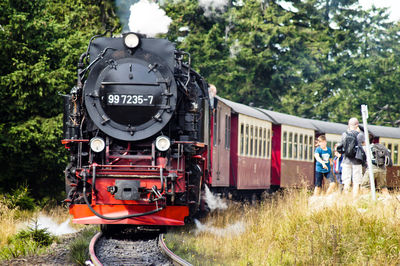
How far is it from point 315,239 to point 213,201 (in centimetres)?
648

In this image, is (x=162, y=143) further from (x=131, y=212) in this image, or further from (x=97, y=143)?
(x=131, y=212)

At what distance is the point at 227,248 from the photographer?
28.5 ft

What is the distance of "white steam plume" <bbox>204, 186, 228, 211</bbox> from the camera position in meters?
12.8

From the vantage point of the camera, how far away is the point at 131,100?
30.9ft

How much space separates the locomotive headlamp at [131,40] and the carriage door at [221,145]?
11.2ft

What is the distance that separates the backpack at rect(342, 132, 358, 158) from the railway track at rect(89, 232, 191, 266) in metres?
3.28

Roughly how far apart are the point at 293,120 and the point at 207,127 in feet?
30.9

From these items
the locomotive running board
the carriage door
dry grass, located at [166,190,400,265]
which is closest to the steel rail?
dry grass, located at [166,190,400,265]

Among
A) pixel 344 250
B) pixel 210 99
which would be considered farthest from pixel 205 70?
pixel 344 250

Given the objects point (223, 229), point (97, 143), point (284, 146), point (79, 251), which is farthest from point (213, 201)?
point (79, 251)

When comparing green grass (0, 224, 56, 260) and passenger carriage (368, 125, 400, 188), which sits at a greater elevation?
passenger carriage (368, 125, 400, 188)

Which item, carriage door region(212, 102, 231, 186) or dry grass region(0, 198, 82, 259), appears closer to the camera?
dry grass region(0, 198, 82, 259)

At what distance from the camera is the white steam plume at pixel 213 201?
1285cm

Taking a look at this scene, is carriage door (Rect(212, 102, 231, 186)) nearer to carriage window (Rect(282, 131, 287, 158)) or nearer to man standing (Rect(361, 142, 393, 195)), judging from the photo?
man standing (Rect(361, 142, 393, 195))
